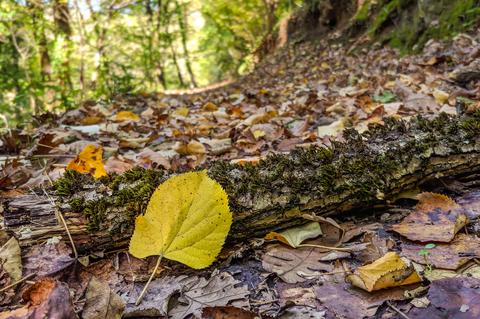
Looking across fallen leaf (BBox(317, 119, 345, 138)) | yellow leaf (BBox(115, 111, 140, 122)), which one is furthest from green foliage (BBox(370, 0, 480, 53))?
yellow leaf (BBox(115, 111, 140, 122))

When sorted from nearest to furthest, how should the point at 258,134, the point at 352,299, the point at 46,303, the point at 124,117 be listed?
1. the point at 46,303
2. the point at 352,299
3. the point at 258,134
4. the point at 124,117

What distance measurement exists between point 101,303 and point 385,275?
720 mm

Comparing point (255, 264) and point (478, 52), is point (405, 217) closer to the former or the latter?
point (255, 264)

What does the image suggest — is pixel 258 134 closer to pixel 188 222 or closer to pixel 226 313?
pixel 188 222

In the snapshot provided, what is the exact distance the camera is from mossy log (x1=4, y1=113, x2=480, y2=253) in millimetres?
1192

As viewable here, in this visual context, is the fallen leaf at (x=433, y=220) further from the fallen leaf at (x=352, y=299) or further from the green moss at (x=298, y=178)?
the fallen leaf at (x=352, y=299)

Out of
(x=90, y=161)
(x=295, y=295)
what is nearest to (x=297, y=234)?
(x=295, y=295)

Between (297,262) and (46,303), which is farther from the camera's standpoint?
(297,262)

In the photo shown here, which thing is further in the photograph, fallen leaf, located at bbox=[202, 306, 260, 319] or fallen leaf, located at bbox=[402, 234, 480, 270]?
fallen leaf, located at bbox=[402, 234, 480, 270]

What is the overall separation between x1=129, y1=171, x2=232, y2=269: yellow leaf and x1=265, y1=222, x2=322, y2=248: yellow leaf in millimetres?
240

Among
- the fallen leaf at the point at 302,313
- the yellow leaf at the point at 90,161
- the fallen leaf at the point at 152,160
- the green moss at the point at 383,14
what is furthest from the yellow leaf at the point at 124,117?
the green moss at the point at 383,14

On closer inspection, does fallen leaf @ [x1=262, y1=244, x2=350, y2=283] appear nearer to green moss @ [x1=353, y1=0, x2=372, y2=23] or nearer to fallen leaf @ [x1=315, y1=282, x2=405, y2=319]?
Result: fallen leaf @ [x1=315, y1=282, x2=405, y2=319]

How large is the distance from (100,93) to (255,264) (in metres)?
6.37

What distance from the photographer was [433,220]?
4.17 ft
